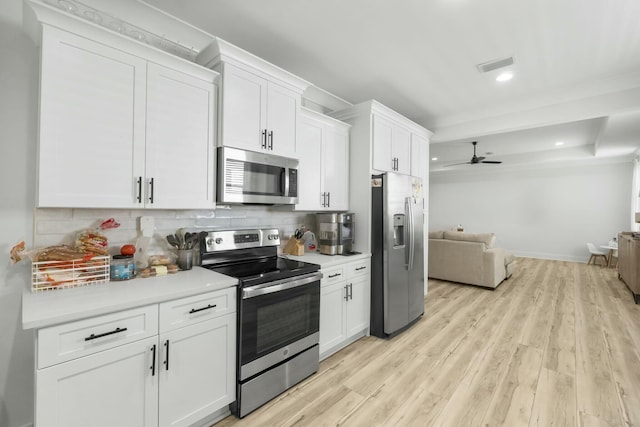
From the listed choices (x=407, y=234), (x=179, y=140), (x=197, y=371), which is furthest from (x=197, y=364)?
(x=407, y=234)

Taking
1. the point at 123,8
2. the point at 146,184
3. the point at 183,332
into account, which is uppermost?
the point at 123,8

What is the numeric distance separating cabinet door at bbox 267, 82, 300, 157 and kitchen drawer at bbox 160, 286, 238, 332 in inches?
48.5

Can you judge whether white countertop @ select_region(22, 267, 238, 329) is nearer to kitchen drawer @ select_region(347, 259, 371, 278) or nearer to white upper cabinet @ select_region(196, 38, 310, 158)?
white upper cabinet @ select_region(196, 38, 310, 158)

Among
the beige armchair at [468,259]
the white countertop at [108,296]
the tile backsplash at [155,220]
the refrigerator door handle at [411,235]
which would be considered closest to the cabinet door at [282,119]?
the tile backsplash at [155,220]

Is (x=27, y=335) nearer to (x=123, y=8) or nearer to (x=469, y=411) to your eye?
(x=123, y=8)

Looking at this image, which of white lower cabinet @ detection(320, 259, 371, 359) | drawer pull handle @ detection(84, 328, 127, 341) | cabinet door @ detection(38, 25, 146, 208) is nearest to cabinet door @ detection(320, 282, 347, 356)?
white lower cabinet @ detection(320, 259, 371, 359)

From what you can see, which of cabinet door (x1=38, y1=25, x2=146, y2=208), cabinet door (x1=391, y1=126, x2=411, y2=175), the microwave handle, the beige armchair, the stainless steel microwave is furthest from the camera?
the beige armchair

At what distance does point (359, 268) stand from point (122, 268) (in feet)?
6.60

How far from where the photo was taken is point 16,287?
1.66m

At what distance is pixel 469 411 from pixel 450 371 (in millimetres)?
495

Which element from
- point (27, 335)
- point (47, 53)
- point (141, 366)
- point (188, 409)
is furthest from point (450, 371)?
point (47, 53)

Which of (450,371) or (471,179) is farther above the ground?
(471,179)

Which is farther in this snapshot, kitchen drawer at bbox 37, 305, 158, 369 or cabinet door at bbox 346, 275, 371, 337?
cabinet door at bbox 346, 275, 371, 337

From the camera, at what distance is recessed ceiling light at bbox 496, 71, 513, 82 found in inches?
119
